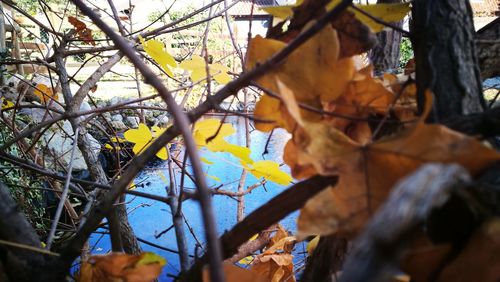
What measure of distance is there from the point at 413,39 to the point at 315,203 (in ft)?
0.53

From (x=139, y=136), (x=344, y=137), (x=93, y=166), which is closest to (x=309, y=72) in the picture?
(x=344, y=137)

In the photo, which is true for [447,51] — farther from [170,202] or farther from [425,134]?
[170,202]

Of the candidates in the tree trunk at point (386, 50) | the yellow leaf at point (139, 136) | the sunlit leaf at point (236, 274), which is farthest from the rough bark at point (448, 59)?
the yellow leaf at point (139, 136)

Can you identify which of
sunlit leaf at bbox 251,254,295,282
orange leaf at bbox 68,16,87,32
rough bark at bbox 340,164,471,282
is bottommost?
rough bark at bbox 340,164,471,282

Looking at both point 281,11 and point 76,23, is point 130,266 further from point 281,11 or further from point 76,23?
point 76,23

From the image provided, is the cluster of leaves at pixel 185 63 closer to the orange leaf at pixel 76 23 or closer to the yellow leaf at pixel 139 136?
the yellow leaf at pixel 139 136

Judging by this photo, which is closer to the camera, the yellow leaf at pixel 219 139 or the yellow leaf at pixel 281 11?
the yellow leaf at pixel 281 11

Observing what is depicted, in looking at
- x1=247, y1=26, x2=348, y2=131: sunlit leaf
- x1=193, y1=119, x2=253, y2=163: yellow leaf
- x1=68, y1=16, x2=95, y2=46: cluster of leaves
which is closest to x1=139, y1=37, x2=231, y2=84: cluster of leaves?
x1=193, y1=119, x2=253, y2=163: yellow leaf

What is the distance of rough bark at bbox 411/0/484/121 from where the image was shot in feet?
0.74

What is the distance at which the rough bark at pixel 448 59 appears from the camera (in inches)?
8.8

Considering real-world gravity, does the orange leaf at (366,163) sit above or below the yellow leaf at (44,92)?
below

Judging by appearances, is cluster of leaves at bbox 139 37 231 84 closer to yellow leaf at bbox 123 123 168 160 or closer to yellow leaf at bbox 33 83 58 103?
yellow leaf at bbox 123 123 168 160

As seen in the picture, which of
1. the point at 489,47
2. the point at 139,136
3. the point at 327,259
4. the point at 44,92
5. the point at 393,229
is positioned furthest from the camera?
the point at 44,92

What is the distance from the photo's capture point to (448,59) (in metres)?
0.23
